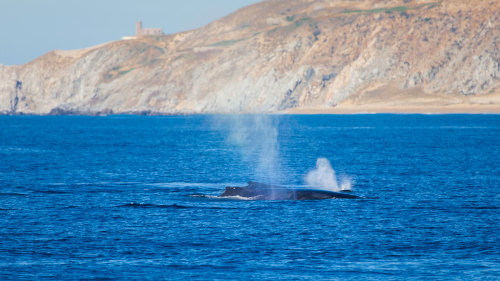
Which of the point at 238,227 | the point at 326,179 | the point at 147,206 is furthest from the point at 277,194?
the point at 326,179

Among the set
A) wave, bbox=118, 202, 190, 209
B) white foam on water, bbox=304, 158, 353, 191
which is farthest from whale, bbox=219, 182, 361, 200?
white foam on water, bbox=304, 158, 353, 191

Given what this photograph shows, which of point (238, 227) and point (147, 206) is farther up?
point (147, 206)

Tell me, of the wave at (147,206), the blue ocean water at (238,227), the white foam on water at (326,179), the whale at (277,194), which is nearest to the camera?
the blue ocean water at (238,227)

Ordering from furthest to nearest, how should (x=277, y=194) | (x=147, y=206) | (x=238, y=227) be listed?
1. (x=277, y=194)
2. (x=147, y=206)
3. (x=238, y=227)

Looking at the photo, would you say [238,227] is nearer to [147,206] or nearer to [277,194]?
[147,206]

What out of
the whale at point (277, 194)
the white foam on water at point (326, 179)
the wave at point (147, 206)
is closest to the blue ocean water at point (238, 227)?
the wave at point (147, 206)

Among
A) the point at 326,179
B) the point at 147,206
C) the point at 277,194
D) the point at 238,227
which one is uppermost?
the point at 326,179

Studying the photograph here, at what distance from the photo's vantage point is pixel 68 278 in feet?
98.6

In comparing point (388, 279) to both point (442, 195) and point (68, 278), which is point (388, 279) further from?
point (442, 195)

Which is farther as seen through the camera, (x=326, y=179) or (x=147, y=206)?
(x=326, y=179)

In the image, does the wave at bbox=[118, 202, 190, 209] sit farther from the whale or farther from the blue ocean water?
the whale

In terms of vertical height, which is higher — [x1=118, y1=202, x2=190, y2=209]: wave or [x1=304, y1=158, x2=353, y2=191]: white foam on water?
[x1=304, y1=158, x2=353, y2=191]: white foam on water

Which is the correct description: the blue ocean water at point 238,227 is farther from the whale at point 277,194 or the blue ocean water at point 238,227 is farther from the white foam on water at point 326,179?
the whale at point 277,194

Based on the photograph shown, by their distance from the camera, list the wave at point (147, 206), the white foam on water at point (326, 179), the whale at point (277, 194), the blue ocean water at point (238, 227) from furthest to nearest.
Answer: the white foam on water at point (326, 179), the whale at point (277, 194), the wave at point (147, 206), the blue ocean water at point (238, 227)
